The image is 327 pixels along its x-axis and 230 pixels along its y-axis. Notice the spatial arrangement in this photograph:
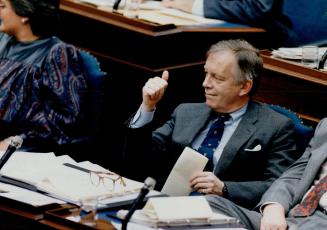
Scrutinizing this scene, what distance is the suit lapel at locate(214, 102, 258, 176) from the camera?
4.10 m

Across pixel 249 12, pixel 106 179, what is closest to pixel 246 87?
pixel 106 179

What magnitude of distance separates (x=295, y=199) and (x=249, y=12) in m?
2.17

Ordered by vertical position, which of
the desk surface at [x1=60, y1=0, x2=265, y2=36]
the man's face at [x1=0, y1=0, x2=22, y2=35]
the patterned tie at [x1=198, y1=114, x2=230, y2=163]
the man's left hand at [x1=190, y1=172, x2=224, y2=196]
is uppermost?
the man's face at [x1=0, y1=0, x2=22, y2=35]

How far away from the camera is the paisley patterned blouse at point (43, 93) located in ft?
15.1

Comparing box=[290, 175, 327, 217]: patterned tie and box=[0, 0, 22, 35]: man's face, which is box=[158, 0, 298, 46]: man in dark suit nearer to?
box=[0, 0, 22, 35]: man's face

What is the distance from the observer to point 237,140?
412 centimetres

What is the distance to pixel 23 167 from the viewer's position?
3.54 m

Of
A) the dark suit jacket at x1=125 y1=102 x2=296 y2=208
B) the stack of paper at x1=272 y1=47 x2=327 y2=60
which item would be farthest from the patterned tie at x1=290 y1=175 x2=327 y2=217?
the stack of paper at x1=272 y1=47 x2=327 y2=60

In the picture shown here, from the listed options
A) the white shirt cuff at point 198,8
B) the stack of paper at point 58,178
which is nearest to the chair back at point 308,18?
the white shirt cuff at point 198,8

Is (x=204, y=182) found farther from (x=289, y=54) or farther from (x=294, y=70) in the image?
(x=289, y=54)

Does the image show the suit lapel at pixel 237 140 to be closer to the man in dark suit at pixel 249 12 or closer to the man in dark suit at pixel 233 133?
the man in dark suit at pixel 233 133

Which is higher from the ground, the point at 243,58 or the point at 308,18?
the point at 243,58

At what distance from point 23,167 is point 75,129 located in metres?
1.14

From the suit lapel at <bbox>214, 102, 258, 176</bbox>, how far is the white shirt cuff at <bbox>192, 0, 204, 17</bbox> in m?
1.81
